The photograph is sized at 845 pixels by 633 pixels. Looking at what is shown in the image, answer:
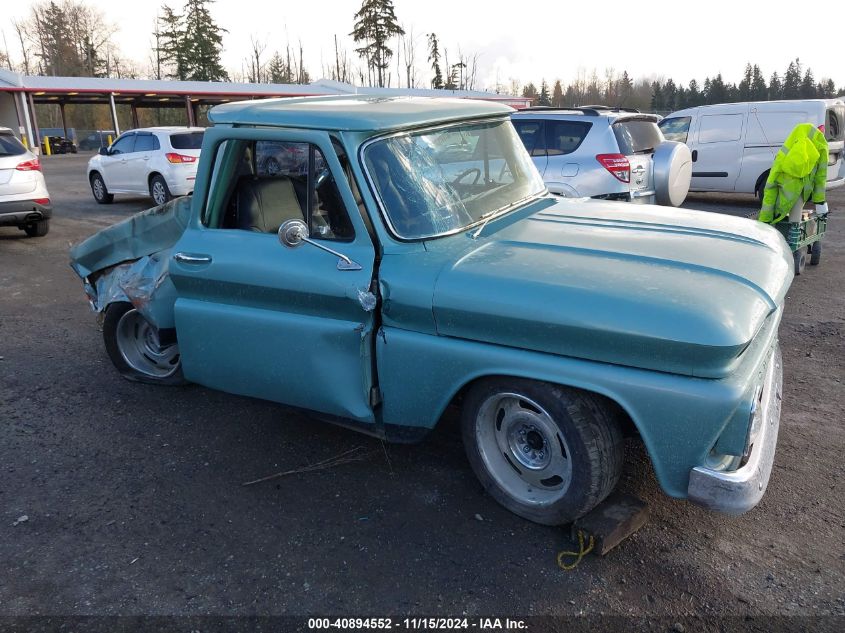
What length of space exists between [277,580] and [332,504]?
2.01ft

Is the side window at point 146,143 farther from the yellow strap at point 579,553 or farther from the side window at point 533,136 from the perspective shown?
the yellow strap at point 579,553

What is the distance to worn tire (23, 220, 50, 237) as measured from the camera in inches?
443

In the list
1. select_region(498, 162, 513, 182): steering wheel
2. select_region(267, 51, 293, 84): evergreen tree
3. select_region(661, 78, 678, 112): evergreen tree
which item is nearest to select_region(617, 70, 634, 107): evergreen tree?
select_region(661, 78, 678, 112): evergreen tree

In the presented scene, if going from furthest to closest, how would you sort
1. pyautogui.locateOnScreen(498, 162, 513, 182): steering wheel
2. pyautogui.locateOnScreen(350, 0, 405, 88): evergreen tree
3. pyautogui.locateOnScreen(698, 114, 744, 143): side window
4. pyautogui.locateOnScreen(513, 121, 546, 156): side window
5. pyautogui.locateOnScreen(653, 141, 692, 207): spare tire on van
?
pyautogui.locateOnScreen(350, 0, 405, 88): evergreen tree, pyautogui.locateOnScreen(698, 114, 744, 143): side window, pyautogui.locateOnScreen(513, 121, 546, 156): side window, pyautogui.locateOnScreen(653, 141, 692, 207): spare tire on van, pyautogui.locateOnScreen(498, 162, 513, 182): steering wheel

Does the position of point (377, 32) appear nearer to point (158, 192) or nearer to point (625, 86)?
point (625, 86)

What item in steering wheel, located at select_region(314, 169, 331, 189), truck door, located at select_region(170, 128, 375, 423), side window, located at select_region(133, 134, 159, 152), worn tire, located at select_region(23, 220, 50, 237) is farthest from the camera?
side window, located at select_region(133, 134, 159, 152)

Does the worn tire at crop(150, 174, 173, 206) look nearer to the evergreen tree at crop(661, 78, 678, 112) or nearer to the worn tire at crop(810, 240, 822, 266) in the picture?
the worn tire at crop(810, 240, 822, 266)

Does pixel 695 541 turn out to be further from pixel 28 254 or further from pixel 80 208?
pixel 80 208

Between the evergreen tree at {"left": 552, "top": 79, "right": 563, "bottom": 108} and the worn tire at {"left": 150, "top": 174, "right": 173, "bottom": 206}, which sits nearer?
the worn tire at {"left": 150, "top": 174, "right": 173, "bottom": 206}

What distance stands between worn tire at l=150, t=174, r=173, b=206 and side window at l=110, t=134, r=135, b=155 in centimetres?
110

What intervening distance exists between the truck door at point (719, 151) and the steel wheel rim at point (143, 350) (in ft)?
38.2

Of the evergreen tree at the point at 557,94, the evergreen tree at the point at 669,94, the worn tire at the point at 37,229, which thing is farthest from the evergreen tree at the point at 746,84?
the worn tire at the point at 37,229

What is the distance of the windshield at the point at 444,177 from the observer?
3469 millimetres

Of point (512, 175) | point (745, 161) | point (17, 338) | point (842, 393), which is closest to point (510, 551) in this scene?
point (512, 175)
